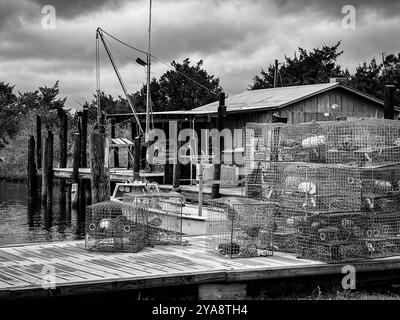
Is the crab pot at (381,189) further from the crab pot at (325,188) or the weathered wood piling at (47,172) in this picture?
the weathered wood piling at (47,172)

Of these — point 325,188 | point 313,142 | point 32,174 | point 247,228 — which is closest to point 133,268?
point 247,228

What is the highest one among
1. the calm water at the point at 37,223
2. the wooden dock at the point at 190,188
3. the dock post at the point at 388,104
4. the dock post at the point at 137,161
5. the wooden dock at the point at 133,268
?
the dock post at the point at 388,104

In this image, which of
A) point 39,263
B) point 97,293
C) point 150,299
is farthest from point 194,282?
point 39,263

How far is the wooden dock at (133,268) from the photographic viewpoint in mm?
9586

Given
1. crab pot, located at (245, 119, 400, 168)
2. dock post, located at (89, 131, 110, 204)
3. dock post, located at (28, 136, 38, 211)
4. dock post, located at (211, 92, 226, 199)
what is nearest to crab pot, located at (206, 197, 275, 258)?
crab pot, located at (245, 119, 400, 168)

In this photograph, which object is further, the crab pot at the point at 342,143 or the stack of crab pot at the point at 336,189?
the crab pot at the point at 342,143

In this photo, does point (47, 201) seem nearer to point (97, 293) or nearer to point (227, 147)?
point (227, 147)

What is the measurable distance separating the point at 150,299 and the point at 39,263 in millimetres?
1965

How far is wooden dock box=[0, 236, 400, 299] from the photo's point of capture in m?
9.59

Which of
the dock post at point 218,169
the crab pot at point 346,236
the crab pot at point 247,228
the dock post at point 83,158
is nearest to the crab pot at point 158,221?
the crab pot at point 247,228

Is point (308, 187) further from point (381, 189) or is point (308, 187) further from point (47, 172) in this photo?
point (47, 172)

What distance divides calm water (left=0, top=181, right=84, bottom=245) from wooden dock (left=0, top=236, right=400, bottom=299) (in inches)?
470

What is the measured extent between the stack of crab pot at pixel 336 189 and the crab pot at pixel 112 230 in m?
2.51

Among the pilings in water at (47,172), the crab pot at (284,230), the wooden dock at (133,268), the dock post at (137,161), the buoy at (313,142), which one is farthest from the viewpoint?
the pilings in water at (47,172)
